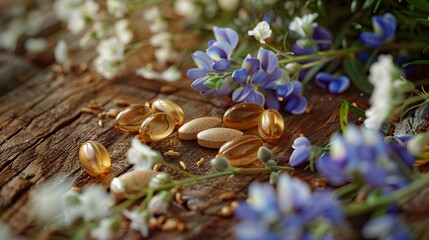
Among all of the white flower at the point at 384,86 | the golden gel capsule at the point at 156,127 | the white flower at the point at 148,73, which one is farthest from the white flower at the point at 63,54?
the white flower at the point at 384,86

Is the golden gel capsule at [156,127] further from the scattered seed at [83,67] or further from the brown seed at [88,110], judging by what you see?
the scattered seed at [83,67]

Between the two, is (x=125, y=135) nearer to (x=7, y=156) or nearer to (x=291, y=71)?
(x=7, y=156)

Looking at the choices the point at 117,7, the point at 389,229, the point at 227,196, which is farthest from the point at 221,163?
the point at 117,7

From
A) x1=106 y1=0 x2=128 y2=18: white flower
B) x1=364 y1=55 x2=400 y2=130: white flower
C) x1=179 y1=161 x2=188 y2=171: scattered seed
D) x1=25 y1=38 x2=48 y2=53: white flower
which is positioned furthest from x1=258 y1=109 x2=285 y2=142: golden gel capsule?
x1=25 y1=38 x2=48 y2=53: white flower

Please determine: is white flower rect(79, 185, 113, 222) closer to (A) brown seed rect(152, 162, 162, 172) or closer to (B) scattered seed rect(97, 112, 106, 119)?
(A) brown seed rect(152, 162, 162, 172)

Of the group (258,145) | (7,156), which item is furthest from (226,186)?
(7,156)

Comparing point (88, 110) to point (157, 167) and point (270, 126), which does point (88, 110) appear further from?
point (270, 126)

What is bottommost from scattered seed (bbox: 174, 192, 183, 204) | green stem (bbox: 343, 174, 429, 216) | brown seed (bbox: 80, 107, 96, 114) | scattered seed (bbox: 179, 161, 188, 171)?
scattered seed (bbox: 179, 161, 188, 171)
